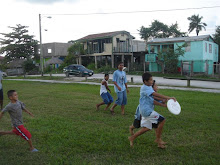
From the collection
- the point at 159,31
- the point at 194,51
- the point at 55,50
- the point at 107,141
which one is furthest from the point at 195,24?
the point at 107,141

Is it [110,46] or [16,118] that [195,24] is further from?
[16,118]

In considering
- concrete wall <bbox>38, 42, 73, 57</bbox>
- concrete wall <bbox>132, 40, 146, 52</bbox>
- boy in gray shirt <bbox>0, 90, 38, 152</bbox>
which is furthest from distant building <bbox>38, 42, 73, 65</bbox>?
boy in gray shirt <bbox>0, 90, 38, 152</bbox>

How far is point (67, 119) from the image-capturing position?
7.52 metres

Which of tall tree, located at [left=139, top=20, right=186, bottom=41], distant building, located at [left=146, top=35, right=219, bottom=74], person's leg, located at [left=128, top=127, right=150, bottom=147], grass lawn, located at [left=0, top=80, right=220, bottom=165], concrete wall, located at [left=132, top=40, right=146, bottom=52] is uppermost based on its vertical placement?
tall tree, located at [left=139, top=20, right=186, bottom=41]

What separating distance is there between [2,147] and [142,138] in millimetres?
3052

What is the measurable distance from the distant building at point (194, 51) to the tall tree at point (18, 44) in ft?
99.0

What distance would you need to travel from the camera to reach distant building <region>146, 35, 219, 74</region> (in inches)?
1181

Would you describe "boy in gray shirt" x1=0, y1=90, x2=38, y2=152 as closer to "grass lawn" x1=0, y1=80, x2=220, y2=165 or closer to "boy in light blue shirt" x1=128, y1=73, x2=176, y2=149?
"grass lawn" x1=0, y1=80, x2=220, y2=165

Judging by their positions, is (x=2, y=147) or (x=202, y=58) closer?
(x=2, y=147)

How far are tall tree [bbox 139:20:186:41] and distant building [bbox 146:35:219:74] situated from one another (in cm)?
1068

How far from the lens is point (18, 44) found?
171 feet

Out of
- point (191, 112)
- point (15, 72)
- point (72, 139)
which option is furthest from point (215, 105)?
point (15, 72)

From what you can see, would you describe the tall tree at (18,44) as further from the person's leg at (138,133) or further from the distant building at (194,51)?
the person's leg at (138,133)

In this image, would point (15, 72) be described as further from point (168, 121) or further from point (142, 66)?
point (168, 121)
